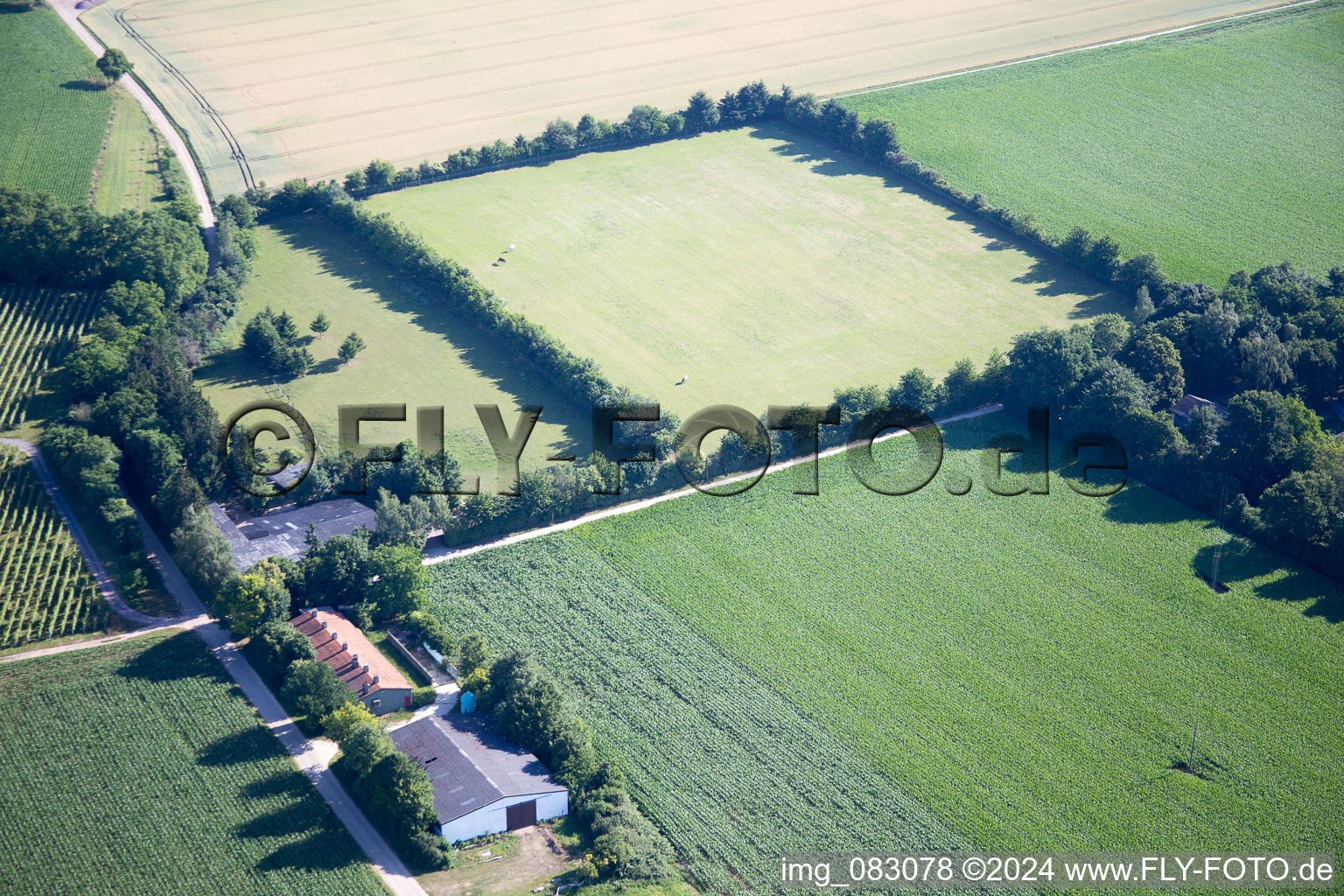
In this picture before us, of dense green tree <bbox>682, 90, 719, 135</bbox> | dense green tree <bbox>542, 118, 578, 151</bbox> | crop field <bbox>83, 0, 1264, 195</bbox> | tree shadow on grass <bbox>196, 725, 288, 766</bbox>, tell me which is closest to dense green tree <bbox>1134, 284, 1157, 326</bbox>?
dense green tree <bbox>682, 90, 719, 135</bbox>

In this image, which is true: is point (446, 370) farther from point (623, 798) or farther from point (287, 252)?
point (623, 798)

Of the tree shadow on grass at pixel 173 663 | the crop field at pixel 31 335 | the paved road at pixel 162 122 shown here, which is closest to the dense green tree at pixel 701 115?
the paved road at pixel 162 122

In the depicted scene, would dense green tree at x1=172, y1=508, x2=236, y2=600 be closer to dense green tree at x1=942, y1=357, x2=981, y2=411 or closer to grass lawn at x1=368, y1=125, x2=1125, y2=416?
grass lawn at x1=368, y1=125, x2=1125, y2=416

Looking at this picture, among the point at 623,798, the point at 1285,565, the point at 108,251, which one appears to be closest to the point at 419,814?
the point at 623,798

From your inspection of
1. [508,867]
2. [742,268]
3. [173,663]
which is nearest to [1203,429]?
[742,268]

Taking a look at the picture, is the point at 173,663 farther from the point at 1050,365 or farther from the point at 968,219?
the point at 968,219
